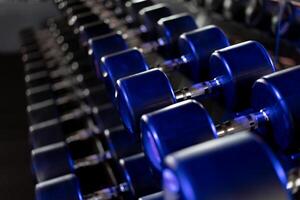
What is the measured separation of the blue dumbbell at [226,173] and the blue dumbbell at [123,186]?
0.45m

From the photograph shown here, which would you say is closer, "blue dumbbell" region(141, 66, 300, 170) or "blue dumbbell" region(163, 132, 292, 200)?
"blue dumbbell" region(163, 132, 292, 200)

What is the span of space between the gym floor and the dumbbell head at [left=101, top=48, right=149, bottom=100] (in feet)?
2.34

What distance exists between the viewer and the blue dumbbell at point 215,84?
34.9 inches

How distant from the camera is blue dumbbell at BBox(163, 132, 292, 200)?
0.52m

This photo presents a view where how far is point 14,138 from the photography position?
79.3 inches

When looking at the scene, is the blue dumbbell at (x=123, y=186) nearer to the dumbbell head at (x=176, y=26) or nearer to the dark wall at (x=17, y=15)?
the dumbbell head at (x=176, y=26)

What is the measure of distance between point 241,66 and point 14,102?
1812 mm

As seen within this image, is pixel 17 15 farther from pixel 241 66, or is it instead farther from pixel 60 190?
pixel 241 66

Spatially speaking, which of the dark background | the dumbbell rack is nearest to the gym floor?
the dark background

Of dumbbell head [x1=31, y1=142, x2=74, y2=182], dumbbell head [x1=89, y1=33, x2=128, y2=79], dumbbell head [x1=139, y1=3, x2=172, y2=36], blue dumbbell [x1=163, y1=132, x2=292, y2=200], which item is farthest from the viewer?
dumbbell head [x1=139, y1=3, x2=172, y2=36]

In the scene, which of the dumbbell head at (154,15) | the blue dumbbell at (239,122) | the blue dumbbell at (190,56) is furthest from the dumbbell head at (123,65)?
the dumbbell head at (154,15)


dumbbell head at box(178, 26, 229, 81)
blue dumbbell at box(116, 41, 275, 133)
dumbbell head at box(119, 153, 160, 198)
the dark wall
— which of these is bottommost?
dumbbell head at box(119, 153, 160, 198)

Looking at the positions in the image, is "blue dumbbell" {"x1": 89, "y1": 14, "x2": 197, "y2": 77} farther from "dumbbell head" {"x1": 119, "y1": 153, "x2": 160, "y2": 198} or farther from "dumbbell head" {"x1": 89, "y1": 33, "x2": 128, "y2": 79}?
"dumbbell head" {"x1": 119, "y1": 153, "x2": 160, "y2": 198}

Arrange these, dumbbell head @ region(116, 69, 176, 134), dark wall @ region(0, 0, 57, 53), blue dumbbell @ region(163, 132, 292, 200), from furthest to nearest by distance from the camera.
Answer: dark wall @ region(0, 0, 57, 53), dumbbell head @ region(116, 69, 176, 134), blue dumbbell @ region(163, 132, 292, 200)
